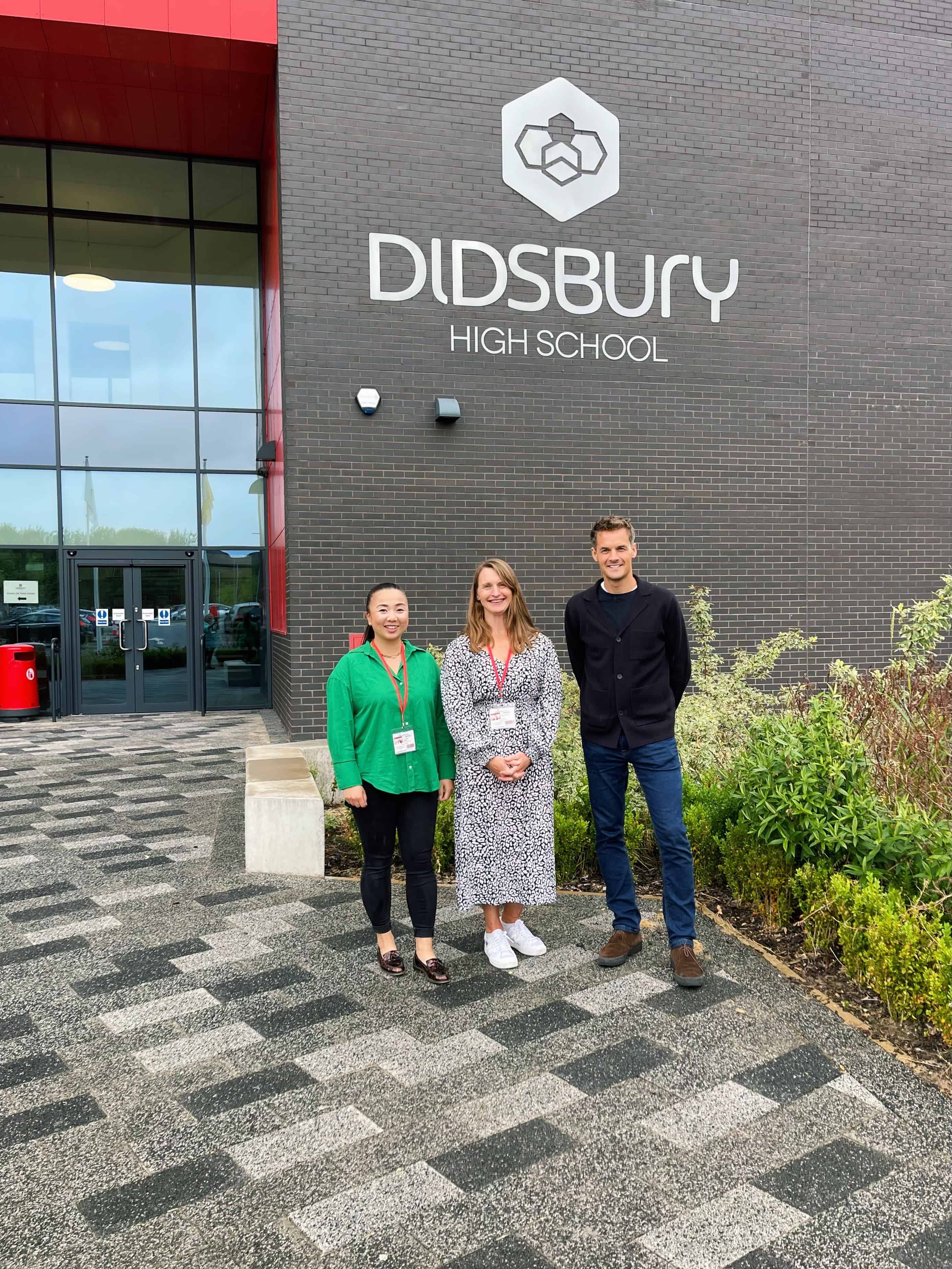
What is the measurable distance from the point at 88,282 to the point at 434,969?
12912 millimetres

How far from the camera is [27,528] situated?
13.2m

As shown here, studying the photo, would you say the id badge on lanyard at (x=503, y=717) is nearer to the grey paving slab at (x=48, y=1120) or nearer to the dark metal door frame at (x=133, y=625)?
the grey paving slab at (x=48, y=1120)

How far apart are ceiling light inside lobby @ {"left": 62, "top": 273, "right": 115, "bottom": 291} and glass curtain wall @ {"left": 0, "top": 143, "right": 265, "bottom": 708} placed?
2cm

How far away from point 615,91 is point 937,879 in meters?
9.39

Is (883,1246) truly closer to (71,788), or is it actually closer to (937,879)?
(937,879)

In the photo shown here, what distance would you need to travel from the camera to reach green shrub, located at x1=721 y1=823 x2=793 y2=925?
14.2 ft

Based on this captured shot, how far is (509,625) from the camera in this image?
13.0 feet

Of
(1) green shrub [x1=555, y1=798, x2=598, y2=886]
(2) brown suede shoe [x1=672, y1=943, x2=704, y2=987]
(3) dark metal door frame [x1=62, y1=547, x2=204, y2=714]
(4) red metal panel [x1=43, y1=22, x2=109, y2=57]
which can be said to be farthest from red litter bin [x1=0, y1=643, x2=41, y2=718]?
(2) brown suede shoe [x1=672, y1=943, x2=704, y2=987]

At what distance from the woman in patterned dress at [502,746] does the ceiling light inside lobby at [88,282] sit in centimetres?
1204

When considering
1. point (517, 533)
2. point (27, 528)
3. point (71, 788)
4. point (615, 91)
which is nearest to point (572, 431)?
point (517, 533)

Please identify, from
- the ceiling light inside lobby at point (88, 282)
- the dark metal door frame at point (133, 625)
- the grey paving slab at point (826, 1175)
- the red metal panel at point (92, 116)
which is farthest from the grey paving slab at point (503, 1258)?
the ceiling light inside lobby at point (88, 282)

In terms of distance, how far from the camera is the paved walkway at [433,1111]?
2334 millimetres

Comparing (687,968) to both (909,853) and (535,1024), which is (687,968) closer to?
(535,1024)

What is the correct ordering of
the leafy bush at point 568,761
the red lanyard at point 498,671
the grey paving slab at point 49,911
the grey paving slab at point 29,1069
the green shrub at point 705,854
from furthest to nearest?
the leafy bush at point 568,761 < the green shrub at point 705,854 < the grey paving slab at point 49,911 < the red lanyard at point 498,671 < the grey paving slab at point 29,1069
